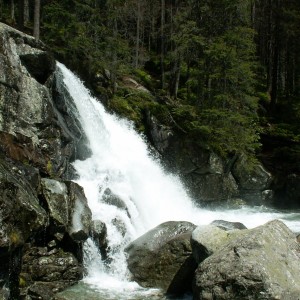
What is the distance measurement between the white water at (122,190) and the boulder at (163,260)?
1.12 feet

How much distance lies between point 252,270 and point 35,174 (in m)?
A: 5.08

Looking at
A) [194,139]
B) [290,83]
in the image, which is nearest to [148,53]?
[290,83]

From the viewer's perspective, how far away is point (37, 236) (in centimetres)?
930

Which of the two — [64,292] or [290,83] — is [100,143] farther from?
[290,83]

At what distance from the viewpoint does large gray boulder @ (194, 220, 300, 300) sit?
286 inches

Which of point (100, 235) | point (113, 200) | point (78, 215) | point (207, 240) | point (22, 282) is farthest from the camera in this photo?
point (113, 200)

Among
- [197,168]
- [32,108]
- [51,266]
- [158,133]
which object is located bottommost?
[51,266]

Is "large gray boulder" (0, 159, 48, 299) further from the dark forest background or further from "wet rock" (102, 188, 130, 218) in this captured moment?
the dark forest background

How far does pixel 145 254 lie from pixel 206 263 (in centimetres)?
249

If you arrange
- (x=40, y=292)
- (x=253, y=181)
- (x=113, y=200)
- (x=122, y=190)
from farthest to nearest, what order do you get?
1. (x=253, y=181)
2. (x=122, y=190)
3. (x=113, y=200)
4. (x=40, y=292)

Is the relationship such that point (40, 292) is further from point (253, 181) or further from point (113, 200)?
point (253, 181)

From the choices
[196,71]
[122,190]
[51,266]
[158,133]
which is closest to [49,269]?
[51,266]

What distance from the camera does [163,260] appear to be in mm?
9758

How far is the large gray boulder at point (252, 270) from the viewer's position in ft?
23.8
